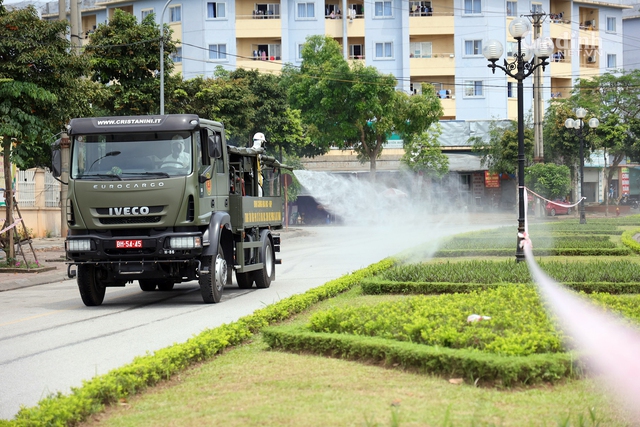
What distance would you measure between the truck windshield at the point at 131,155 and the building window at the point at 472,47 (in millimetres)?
54412

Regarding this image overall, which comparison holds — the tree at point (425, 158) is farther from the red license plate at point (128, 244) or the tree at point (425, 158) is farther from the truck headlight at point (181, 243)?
the red license plate at point (128, 244)

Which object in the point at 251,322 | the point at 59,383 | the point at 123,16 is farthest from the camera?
the point at 123,16

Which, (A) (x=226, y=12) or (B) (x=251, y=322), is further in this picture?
(A) (x=226, y=12)

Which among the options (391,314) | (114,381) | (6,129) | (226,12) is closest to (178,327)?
(391,314)

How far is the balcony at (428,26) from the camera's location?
6506 centimetres

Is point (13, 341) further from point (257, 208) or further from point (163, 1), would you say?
point (163, 1)

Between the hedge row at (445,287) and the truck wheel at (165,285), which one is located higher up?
the hedge row at (445,287)

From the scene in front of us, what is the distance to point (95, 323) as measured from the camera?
12.5 metres

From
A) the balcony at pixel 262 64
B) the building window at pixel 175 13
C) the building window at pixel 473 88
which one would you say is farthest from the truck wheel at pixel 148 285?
the building window at pixel 473 88

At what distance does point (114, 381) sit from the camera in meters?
6.93

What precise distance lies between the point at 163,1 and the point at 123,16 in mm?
36246

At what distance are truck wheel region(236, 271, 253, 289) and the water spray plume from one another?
7577mm

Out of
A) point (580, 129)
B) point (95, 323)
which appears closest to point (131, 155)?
point (95, 323)

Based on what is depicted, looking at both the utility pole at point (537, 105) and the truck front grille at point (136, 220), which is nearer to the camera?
the truck front grille at point (136, 220)
